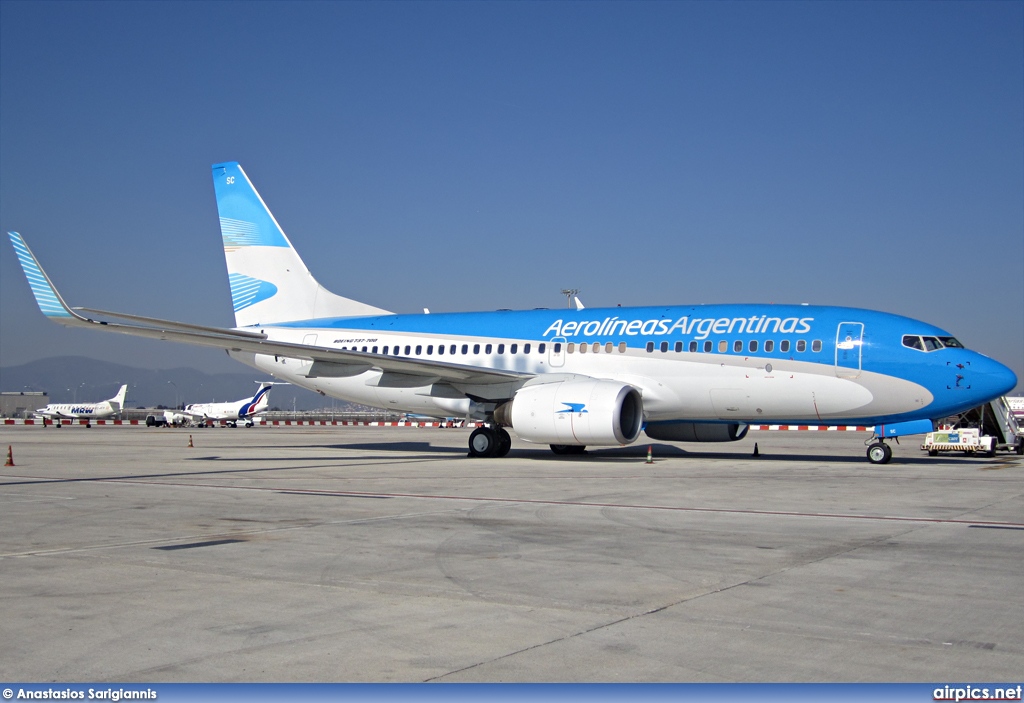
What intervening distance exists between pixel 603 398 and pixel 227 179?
48.1ft

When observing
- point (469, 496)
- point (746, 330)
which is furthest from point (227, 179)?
point (469, 496)

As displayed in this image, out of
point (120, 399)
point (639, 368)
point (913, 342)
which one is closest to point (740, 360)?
point (639, 368)

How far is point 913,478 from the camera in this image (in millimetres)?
16547

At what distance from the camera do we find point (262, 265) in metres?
27.9

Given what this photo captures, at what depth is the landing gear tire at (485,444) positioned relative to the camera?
2300 cm

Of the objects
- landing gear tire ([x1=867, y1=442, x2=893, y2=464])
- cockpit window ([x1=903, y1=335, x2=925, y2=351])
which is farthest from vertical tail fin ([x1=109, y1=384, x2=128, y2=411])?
cockpit window ([x1=903, y1=335, x2=925, y2=351])

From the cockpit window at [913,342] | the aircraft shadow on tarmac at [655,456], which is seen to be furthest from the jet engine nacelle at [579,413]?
the cockpit window at [913,342]

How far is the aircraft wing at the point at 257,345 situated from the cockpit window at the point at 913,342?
28.3 feet

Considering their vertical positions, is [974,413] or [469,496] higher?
[974,413]

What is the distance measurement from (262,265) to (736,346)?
1465 cm

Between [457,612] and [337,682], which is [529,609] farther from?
[337,682]

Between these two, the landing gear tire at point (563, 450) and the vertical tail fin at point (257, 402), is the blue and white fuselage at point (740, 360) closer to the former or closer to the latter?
the landing gear tire at point (563, 450)

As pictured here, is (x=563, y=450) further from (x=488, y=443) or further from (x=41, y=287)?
(x=41, y=287)

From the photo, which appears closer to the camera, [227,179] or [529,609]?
[529,609]
